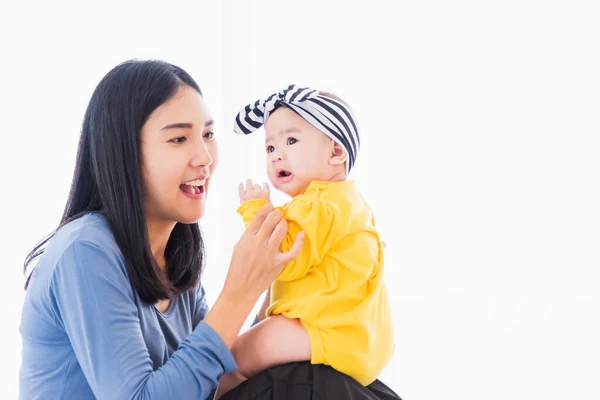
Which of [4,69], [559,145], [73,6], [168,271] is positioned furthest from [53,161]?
[559,145]

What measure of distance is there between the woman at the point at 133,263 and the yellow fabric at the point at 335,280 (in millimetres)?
48

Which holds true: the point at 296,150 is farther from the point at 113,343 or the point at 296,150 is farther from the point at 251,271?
the point at 113,343

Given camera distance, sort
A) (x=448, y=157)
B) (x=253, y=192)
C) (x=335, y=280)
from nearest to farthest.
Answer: (x=335, y=280) → (x=253, y=192) → (x=448, y=157)

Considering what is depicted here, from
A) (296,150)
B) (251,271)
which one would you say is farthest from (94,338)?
(296,150)

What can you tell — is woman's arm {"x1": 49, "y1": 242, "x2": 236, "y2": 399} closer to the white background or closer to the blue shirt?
the blue shirt

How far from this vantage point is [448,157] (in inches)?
93.5

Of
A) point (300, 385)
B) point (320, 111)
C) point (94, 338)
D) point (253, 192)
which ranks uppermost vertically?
point (320, 111)

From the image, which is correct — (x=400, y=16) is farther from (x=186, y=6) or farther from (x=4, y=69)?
(x=4, y=69)

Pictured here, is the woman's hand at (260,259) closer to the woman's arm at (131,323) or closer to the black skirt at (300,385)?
the woman's arm at (131,323)

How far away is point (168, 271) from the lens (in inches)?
64.3

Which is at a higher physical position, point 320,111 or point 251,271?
point 320,111

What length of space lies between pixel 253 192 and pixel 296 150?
0.13m

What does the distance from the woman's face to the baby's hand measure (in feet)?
0.33

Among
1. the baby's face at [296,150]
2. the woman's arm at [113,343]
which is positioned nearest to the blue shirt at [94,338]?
the woman's arm at [113,343]
